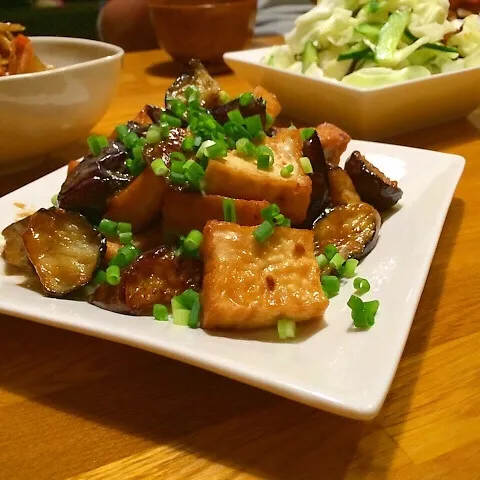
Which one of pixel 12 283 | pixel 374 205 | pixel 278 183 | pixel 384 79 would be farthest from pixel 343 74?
pixel 12 283

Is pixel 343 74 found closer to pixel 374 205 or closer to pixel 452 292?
pixel 374 205

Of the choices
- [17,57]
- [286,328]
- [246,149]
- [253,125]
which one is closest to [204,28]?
[17,57]

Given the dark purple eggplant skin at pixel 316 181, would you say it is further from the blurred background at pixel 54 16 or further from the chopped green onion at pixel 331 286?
the blurred background at pixel 54 16

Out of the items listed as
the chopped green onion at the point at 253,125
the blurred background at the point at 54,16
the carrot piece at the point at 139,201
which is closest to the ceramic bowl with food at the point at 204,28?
the chopped green onion at the point at 253,125

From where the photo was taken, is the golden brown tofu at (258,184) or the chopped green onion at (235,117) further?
the chopped green onion at (235,117)

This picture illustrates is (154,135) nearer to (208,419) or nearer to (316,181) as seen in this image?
(316,181)
